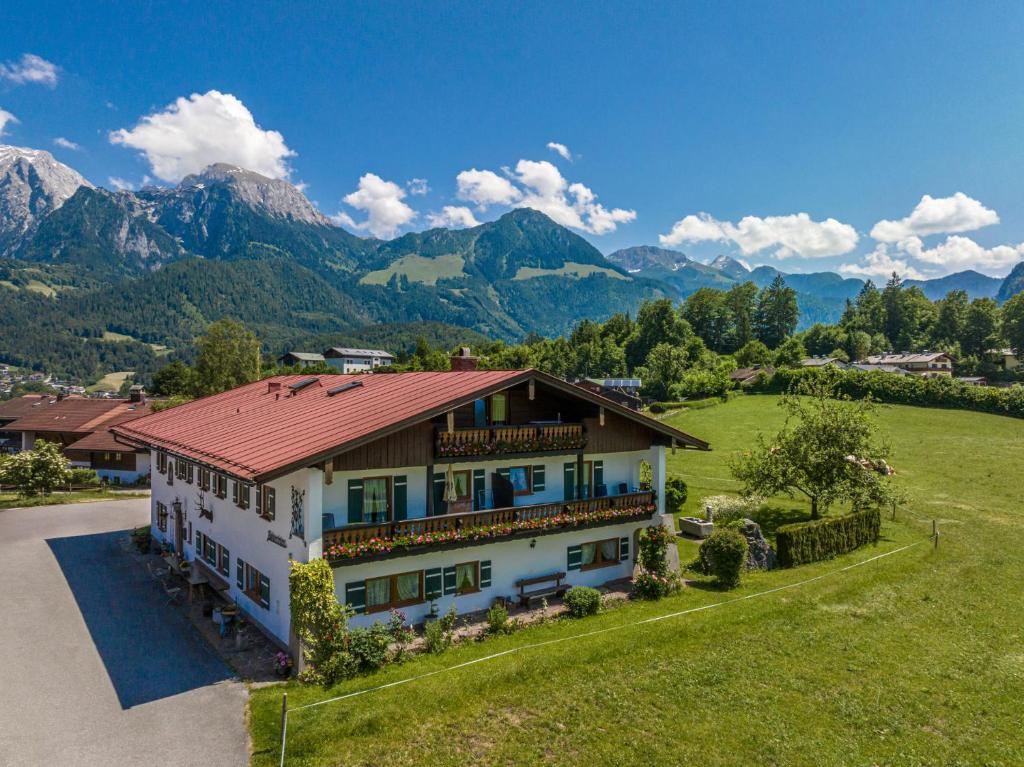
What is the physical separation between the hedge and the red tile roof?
170 feet

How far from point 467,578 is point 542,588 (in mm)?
3216

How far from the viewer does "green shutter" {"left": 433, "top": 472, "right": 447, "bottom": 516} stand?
20391 mm

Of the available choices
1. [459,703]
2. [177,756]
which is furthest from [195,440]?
[459,703]

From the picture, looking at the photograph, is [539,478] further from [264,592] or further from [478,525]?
[264,592]

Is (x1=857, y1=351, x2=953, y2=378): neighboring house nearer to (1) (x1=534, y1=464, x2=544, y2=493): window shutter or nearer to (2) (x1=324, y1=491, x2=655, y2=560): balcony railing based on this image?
(2) (x1=324, y1=491, x2=655, y2=560): balcony railing


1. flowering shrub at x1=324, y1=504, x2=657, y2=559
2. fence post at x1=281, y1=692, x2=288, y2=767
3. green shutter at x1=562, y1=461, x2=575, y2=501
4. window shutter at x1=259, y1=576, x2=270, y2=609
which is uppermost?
green shutter at x1=562, y1=461, x2=575, y2=501

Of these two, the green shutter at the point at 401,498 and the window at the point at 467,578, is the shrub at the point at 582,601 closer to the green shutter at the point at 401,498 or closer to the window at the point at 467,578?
the window at the point at 467,578

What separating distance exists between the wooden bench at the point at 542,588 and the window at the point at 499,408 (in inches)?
231

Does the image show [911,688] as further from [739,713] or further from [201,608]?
[201,608]

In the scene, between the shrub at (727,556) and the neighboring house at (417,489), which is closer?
the neighboring house at (417,489)

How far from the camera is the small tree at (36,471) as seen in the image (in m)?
42.3

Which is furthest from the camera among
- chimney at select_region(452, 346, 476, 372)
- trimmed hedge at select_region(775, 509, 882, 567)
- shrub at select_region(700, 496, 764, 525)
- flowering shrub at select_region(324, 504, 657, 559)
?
shrub at select_region(700, 496, 764, 525)

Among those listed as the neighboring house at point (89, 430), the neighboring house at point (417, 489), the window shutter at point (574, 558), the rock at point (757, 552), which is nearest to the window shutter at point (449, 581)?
the neighboring house at point (417, 489)

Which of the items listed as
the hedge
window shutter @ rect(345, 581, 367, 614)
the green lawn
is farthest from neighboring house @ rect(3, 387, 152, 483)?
the hedge
